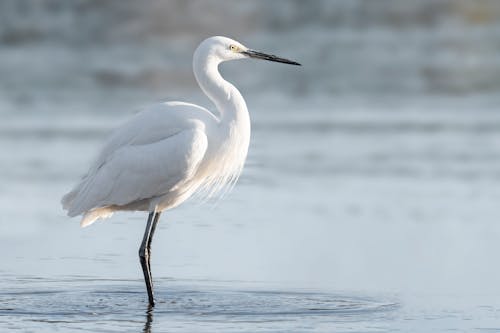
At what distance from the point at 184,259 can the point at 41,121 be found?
6732 millimetres

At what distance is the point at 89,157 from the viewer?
478 inches

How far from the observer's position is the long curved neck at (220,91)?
757 cm

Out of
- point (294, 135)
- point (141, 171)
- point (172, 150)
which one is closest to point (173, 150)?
point (172, 150)

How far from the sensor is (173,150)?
7.43 meters

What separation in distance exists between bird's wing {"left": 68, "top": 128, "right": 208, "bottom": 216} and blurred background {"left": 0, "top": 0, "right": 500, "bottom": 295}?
51cm

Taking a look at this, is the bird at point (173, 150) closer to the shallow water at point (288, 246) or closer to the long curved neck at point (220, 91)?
the long curved neck at point (220, 91)

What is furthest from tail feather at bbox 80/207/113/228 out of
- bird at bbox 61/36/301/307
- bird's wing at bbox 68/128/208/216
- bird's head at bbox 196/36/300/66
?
bird's head at bbox 196/36/300/66

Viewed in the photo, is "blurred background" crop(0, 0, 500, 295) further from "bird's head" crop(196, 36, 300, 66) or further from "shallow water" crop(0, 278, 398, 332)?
"bird's head" crop(196, 36, 300, 66)

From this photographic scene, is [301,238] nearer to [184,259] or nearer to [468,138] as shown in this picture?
[184,259]

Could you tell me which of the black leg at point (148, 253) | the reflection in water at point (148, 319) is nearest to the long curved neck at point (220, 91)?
the black leg at point (148, 253)

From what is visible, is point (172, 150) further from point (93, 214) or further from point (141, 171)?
point (93, 214)

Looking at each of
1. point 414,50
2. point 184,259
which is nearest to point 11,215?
point 184,259

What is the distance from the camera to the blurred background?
8258mm

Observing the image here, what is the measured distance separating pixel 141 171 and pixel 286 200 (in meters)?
2.75
